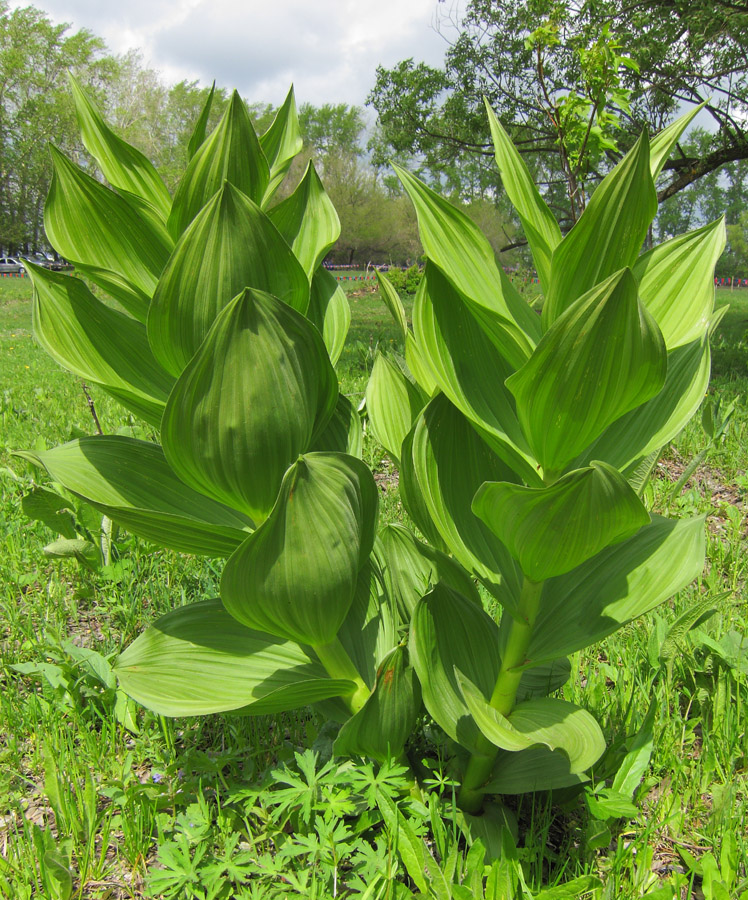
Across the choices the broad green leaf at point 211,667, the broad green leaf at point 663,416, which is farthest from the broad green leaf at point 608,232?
the broad green leaf at point 211,667

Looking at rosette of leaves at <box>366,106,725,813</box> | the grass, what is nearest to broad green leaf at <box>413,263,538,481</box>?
rosette of leaves at <box>366,106,725,813</box>

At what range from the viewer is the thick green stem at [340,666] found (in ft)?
3.79

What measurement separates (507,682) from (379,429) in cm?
53

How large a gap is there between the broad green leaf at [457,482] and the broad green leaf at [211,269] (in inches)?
13.5

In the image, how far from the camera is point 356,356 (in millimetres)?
7754

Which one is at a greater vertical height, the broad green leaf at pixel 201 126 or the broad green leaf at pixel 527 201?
the broad green leaf at pixel 201 126

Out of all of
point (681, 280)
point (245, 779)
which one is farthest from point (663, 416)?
point (245, 779)

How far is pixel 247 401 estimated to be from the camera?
90 cm

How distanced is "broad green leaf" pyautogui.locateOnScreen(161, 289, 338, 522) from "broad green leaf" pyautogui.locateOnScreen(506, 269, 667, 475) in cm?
31

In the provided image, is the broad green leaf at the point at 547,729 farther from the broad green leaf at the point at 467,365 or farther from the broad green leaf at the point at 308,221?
the broad green leaf at the point at 308,221

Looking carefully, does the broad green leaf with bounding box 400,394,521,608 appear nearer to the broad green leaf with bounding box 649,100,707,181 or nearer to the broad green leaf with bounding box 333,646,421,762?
the broad green leaf with bounding box 333,646,421,762

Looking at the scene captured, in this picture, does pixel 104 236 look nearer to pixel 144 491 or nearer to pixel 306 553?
pixel 144 491

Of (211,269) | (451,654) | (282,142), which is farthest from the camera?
(282,142)

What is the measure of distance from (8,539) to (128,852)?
67.4 inches
